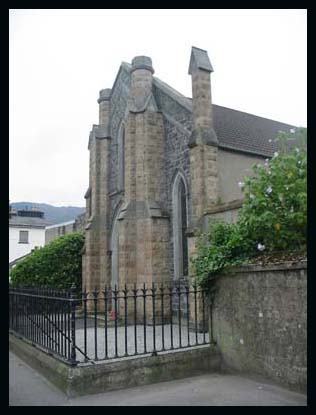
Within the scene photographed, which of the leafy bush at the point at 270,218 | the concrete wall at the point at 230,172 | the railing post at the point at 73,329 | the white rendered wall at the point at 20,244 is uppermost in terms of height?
the concrete wall at the point at 230,172

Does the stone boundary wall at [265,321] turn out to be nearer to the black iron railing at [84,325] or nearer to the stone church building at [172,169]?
the black iron railing at [84,325]

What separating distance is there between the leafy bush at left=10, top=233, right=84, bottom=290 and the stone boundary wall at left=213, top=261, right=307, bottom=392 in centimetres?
1495

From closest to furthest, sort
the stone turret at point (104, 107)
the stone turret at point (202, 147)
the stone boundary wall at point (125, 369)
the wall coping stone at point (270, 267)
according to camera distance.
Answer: the wall coping stone at point (270, 267)
the stone boundary wall at point (125, 369)
the stone turret at point (202, 147)
the stone turret at point (104, 107)

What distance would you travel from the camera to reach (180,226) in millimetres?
15891

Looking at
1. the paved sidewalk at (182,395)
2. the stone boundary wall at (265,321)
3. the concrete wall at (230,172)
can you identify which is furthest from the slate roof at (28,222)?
the stone boundary wall at (265,321)

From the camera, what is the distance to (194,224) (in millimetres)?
13445

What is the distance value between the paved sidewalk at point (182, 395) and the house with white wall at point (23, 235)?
43.1m

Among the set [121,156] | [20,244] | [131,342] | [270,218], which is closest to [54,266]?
[121,156]

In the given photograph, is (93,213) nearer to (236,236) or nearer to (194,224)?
(194,224)

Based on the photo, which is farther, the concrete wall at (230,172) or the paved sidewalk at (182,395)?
the concrete wall at (230,172)

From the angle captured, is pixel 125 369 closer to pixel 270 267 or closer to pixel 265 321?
pixel 265 321

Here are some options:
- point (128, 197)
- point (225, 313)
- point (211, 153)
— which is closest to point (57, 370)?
point (225, 313)

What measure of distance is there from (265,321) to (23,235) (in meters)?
45.8

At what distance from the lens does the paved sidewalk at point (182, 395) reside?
6535 mm
